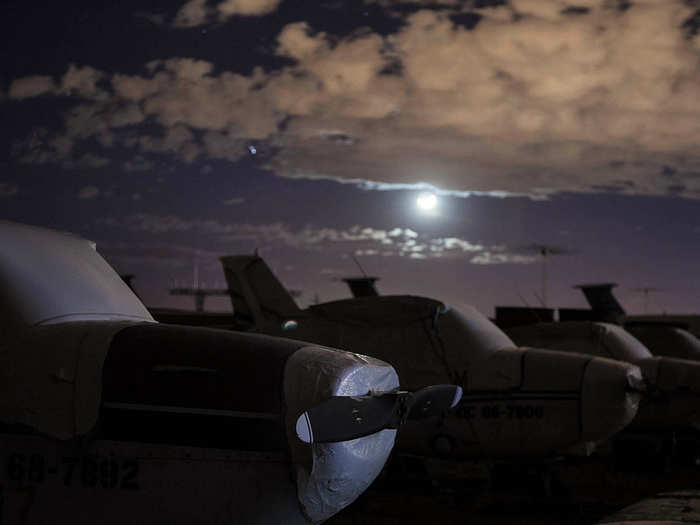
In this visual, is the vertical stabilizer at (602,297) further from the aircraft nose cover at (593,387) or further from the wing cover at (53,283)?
the wing cover at (53,283)

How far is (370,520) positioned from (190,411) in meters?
4.88

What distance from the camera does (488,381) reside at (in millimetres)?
8680

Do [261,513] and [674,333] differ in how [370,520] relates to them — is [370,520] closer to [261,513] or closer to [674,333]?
[261,513]

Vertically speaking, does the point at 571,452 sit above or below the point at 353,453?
below

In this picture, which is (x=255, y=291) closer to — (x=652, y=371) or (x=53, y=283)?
(x=652, y=371)

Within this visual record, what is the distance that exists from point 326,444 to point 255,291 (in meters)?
8.52

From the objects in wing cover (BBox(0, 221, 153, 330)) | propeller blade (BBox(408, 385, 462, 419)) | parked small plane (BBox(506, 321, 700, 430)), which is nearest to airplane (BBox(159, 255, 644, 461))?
parked small plane (BBox(506, 321, 700, 430))

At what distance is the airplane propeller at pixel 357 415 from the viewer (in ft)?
11.3

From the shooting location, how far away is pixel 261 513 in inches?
140

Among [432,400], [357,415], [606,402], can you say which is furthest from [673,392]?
[357,415]

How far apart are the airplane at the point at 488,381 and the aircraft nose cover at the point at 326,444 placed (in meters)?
4.97

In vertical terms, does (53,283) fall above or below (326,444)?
above

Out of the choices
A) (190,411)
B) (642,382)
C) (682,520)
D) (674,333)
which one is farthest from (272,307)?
(674,333)

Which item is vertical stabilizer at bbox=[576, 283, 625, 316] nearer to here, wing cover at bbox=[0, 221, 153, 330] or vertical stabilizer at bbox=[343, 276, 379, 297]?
vertical stabilizer at bbox=[343, 276, 379, 297]
